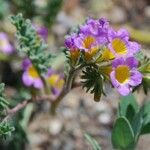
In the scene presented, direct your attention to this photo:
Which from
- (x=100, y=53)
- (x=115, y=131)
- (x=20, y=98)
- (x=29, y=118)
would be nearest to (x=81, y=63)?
(x=100, y=53)

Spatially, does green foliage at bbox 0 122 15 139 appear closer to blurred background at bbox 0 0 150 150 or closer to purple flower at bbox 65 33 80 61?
purple flower at bbox 65 33 80 61

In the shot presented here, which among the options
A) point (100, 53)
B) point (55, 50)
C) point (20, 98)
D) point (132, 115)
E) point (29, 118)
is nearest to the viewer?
point (100, 53)

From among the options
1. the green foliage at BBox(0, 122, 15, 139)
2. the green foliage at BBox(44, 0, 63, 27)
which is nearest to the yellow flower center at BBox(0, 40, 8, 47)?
the green foliage at BBox(44, 0, 63, 27)

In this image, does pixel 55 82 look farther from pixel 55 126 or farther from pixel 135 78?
pixel 135 78

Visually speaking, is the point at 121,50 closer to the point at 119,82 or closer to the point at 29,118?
the point at 119,82

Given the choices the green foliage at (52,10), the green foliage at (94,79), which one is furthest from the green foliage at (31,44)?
the green foliage at (52,10)

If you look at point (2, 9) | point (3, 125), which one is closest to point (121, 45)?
point (3, 125)
